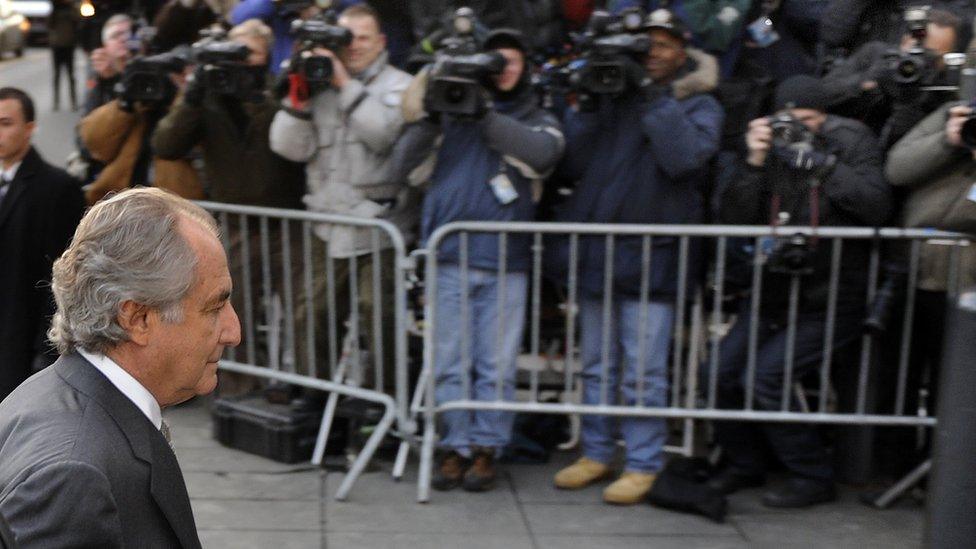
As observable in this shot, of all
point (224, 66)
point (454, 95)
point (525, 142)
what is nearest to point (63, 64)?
point (224, 66)

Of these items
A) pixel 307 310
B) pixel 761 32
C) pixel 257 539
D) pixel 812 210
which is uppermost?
pixel 761 32

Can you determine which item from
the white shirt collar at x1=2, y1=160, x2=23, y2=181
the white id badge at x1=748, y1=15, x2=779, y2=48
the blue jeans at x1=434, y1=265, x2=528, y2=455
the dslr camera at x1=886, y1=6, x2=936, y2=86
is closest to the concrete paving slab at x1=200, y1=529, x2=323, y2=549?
the blue jeans at x1=434, y1=265, x2=528, y2=455

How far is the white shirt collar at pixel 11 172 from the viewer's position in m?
6.22

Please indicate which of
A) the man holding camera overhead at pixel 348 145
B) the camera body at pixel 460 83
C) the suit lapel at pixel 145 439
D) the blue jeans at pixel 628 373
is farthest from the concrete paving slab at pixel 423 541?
the suit lapel at pixel 145 439

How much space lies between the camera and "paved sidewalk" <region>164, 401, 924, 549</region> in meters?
5.84

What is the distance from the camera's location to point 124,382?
7.52ft

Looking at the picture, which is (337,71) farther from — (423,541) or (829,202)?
(829,202)

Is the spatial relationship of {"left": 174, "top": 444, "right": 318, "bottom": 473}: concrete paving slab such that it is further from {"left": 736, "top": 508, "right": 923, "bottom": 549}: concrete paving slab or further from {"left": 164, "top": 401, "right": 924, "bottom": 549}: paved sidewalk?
A: {"left": 736, "top": 508, "right": 923, "bottom": 549}: concrete paving slab

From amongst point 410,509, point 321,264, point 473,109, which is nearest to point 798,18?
point 473,109

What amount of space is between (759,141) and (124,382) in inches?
164

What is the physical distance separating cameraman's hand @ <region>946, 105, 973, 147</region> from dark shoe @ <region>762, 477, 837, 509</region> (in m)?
1.79

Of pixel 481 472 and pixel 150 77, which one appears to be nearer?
pixel 481 472

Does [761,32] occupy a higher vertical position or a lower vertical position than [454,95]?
higher

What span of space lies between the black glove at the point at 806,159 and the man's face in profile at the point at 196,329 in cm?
394
